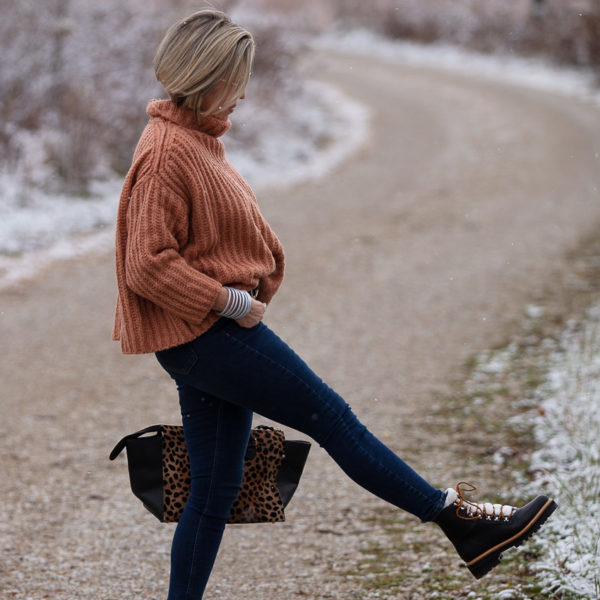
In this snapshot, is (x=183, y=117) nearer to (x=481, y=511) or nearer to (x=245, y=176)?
(x=481, y=511)

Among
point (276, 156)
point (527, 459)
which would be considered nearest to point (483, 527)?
point (527, 459)

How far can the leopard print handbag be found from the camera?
2.42m

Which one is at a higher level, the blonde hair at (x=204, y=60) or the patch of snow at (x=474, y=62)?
the blonde hair at (x=204, y=60)

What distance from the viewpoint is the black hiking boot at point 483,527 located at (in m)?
2.35

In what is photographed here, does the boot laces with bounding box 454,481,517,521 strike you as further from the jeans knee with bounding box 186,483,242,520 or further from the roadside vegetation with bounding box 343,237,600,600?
the jeans knee with bounding box 186,483,242,520

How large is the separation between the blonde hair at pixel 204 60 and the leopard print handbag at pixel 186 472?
98 cm

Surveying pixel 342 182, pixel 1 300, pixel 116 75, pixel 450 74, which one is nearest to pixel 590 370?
pixel 1 300

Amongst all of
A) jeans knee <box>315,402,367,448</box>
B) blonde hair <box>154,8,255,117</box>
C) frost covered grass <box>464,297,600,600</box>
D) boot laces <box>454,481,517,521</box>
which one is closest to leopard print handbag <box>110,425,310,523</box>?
jeans knee <box>315,402,367,448</box>

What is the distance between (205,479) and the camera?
226cm

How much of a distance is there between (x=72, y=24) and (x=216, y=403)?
355 inches

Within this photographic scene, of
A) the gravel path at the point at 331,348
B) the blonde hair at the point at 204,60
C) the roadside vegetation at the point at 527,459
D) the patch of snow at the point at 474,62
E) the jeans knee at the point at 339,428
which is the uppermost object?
the blonde hair at the point at 204,60

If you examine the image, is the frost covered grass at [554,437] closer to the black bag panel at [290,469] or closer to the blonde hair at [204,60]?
the black bag panel at [290,469]

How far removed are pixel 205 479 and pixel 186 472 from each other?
18 centimetres

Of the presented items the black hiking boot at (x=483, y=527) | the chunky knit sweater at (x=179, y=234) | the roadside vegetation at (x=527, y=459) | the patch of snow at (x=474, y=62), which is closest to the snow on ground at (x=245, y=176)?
the roadside vegetation at (x=527, y=459)
